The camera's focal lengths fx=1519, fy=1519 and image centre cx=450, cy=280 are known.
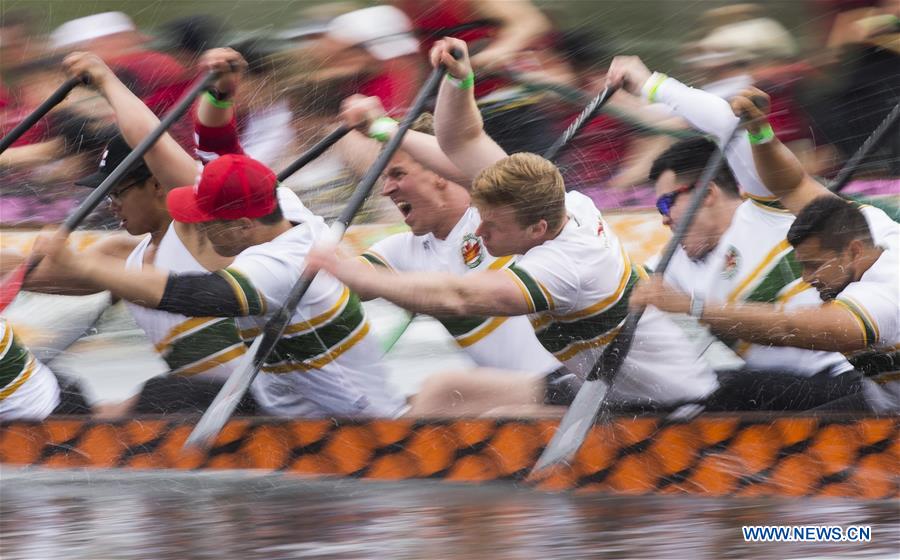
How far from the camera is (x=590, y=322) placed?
9.58ft

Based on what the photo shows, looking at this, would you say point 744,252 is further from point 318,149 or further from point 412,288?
point 318,149

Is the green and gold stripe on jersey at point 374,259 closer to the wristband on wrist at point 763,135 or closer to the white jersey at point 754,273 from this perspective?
the white jersey at point 754,273

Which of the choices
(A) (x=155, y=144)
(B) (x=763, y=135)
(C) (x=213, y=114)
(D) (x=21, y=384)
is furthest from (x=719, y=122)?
(D) (x=21, y=384)

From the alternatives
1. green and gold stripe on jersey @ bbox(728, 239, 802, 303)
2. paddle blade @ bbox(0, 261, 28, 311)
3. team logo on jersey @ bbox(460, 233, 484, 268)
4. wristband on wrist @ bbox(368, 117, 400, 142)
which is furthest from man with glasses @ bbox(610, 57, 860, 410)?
paddle blade @ bbox(0, 261, 28, 311)

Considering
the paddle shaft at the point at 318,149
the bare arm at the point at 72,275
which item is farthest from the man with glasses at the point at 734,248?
the bare arm at the point at 72,275

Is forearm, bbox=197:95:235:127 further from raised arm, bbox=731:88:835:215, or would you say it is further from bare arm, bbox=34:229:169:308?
raised arm, bbox=731:88:835:215

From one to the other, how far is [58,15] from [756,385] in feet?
7.37

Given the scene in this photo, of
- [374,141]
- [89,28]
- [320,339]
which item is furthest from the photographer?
[89,28]

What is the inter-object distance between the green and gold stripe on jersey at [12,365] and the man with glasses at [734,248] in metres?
1.43

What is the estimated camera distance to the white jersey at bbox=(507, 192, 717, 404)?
2.84 m

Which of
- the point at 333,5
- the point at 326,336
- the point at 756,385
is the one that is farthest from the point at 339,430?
the point at 333,5

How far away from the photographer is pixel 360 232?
3398 millimetres

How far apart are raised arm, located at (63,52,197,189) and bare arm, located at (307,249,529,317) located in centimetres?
62

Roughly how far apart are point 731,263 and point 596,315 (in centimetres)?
43
